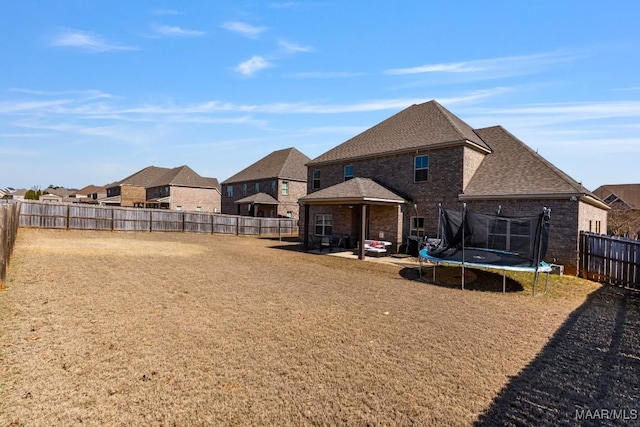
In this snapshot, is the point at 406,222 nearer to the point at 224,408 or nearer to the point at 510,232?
the point at 510,232

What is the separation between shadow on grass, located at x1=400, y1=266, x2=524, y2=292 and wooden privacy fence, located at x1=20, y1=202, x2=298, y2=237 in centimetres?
1740

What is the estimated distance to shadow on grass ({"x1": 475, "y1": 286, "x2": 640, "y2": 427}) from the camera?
3.74 m

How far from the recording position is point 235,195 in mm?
39688

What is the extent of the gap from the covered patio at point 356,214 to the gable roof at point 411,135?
2785 millimetres

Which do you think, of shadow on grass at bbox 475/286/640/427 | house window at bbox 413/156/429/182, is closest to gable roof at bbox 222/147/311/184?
house window at bbox 413/156/429/182

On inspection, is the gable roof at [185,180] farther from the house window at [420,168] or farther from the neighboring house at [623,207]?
the neighboring house at [623,207]

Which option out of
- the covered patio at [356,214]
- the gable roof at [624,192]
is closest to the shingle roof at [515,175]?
the covered patio at [356,214]

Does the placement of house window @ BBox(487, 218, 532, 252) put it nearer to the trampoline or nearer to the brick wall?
the trampoline

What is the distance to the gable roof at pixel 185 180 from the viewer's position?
45.5 m

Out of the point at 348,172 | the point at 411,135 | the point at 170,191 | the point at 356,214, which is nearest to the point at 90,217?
the point at 348,172

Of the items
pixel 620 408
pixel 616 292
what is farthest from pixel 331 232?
pixel 620 408

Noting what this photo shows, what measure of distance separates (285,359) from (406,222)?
49.3ft

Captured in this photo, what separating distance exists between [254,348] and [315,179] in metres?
20.0

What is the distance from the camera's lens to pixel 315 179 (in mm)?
24609
